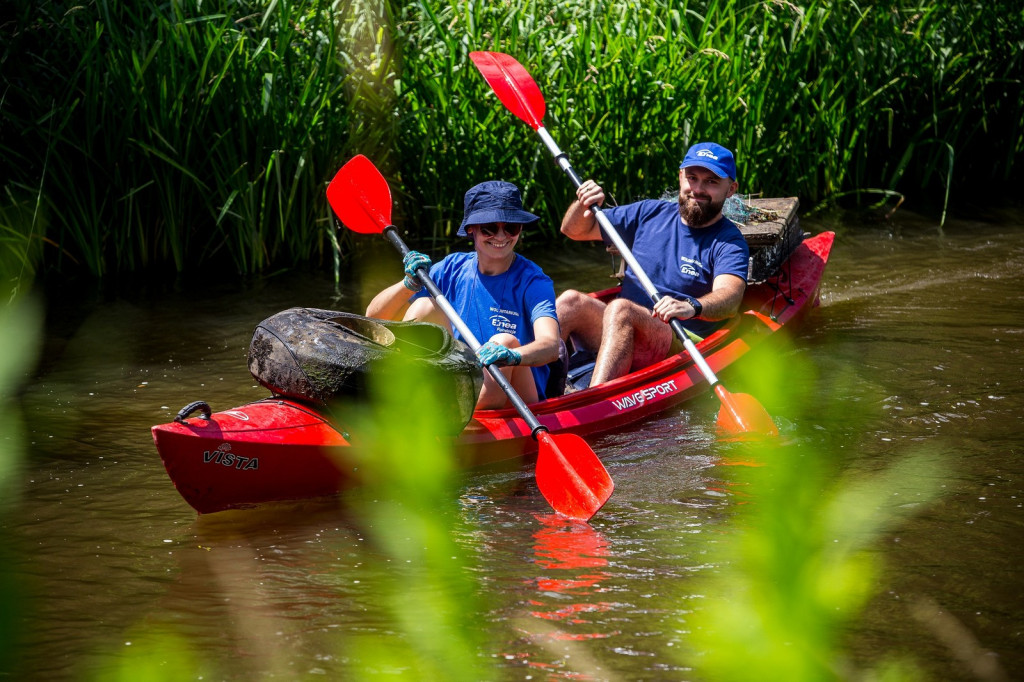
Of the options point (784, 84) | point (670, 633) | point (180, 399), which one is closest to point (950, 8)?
point (784, 84)

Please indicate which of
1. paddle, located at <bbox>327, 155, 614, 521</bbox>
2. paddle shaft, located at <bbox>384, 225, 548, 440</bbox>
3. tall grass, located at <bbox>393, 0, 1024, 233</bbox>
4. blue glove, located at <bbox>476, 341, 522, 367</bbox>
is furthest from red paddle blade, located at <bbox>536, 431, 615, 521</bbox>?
tall grass, located at <bbox>393, 0, 1024, 233</bbox>

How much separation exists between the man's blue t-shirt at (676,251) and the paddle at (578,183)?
0.12 m

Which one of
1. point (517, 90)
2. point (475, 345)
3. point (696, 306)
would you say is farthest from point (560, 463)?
point (517, 90)

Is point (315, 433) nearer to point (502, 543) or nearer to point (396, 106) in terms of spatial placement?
Result: point (502, 543)

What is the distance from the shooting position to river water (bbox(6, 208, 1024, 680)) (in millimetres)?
2555

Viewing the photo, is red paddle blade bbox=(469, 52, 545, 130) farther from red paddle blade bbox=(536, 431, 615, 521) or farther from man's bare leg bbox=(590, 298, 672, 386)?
red paddle blade bbox=(536, 431, 615, 521)

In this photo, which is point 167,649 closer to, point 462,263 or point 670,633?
point 670,633

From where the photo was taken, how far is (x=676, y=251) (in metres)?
4.94

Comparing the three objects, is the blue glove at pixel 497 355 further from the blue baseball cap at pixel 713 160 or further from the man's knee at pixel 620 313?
the blue baseball cap at pixel 713 160

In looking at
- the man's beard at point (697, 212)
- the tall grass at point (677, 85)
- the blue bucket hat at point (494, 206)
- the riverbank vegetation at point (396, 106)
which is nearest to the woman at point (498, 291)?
the blue bucket hat at point (494, 206)

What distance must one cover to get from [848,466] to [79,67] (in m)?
4.33

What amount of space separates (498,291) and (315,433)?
95cm

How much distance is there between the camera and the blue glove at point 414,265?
4.19 metres

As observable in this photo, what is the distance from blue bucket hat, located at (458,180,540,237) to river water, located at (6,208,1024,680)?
921mm
